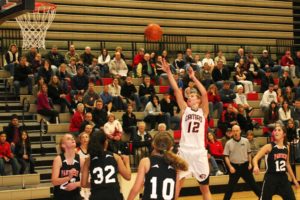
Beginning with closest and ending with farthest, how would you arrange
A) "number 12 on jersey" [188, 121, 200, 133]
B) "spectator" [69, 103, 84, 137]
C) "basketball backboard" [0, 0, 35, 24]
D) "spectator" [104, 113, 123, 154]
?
1. "number 12 on jersey" [188, 121, 200, 133]
2. "basketball backboard" [0, 0, 35, 24]
3. "spectator" [104, 113, 123, 154]
4. "spectator" [69, 103, 84, 137]

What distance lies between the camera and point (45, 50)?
63.0 ft

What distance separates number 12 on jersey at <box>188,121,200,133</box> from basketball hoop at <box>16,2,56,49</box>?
29.5 ft

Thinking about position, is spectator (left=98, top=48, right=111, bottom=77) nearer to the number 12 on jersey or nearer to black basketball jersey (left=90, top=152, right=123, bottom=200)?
the number 12 on jersey

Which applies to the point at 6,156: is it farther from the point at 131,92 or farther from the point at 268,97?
the point at 268,97

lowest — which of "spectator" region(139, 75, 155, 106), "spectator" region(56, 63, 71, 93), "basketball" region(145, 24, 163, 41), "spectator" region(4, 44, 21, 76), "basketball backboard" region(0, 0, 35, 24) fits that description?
"spectator" region(139, 75, 155, 106)

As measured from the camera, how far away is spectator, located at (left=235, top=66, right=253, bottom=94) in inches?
773

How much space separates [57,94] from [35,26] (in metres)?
3.12

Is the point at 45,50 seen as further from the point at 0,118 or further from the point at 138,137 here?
the point at 138,137

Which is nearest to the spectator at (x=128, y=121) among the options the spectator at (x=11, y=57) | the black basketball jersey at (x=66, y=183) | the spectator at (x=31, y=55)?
the spectator at (x=31, y=55)

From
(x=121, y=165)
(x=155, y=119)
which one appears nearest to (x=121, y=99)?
(x=155, y=119)

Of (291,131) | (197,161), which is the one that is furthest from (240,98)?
(197,161)

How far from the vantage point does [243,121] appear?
16.9 meters

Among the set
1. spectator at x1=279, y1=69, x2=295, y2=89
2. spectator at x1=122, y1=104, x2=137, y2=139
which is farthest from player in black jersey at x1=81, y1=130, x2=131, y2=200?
spectator at x1=279, y1=69, x2=295, y2=89

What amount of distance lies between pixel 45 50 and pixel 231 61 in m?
7.37
